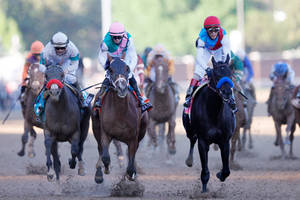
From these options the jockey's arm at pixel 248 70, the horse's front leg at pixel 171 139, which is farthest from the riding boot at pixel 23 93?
the jockey's arm at pixel 248 70

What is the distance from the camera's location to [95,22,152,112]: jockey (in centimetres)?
1161

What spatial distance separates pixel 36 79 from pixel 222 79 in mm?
6143

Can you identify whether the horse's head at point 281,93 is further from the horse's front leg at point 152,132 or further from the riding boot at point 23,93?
the riding boot at point 23,93

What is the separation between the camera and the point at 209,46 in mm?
11633

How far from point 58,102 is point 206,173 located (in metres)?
2.60

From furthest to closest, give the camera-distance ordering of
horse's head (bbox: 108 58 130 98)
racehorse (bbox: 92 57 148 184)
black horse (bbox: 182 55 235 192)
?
black horse (bbox: 182 55 235 192) → racehorse (bbox: 92 57 148 184) → horse's head (bbox: 108 58 130 98)

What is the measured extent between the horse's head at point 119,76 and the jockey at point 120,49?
2.39 ft

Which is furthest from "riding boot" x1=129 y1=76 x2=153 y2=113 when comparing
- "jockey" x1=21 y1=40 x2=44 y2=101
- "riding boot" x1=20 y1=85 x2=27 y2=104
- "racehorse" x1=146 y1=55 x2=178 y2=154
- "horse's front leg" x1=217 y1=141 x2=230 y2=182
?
"racehorse" x1=146 y1=55 x2=178 y2=154

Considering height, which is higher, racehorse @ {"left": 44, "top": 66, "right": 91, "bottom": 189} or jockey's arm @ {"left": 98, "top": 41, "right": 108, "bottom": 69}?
jockey's arm @ {"left": 98, "top": 41, "right": 108, "bottom": 69}

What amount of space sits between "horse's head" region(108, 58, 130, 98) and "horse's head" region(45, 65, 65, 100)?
2.91 ft

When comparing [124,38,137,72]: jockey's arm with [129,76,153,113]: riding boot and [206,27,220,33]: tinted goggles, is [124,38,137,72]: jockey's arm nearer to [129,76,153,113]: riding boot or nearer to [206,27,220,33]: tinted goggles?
[129,76,153,113]: riding boot

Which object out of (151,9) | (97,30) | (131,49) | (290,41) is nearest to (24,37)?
(97,30)

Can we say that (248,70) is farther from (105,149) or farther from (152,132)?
(105,149)

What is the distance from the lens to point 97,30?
64.8 metres
